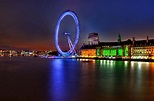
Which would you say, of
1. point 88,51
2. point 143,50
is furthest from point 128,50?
point 88,51

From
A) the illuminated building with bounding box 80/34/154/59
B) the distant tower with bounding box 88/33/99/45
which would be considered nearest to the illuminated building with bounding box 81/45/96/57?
the illuminated building with bounding box 80/34/154/59

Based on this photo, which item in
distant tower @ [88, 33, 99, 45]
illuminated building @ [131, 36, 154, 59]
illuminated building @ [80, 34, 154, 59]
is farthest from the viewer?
distant tower @ [88, 33, 99, 45]

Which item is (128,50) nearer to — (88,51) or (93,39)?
(88,51)

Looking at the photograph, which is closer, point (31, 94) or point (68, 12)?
point (31, 94)

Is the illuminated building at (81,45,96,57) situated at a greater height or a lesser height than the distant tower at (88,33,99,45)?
lesser

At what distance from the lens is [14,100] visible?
13.5 metres

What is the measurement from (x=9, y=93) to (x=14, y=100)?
2.25 m

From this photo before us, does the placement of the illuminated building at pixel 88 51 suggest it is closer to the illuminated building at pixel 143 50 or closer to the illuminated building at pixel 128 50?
the illuminated building at pixel 128 50

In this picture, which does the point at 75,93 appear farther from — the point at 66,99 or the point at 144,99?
the point at 144,99

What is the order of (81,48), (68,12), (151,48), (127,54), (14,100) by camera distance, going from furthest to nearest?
1. (81,48)
2. (127,54)
3. (151,48)
4. (68,12)
5. (14,100)

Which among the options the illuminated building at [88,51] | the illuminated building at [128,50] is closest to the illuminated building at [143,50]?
the illuminated building at [128,50]

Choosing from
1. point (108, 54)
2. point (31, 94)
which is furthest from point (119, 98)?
point (108, 54)

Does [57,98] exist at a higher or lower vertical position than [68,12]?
lower

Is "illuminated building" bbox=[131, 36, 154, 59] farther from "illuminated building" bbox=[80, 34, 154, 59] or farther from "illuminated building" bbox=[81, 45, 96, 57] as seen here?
"illuminated building" bbox=[81, 45, 96, 57]
